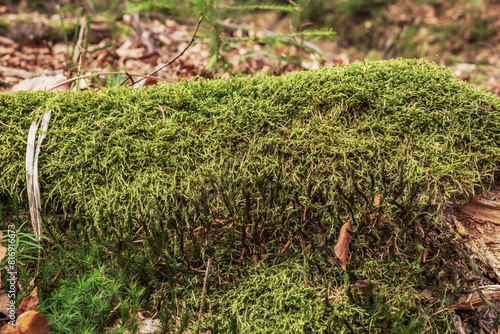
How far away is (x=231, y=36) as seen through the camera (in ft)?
16.4

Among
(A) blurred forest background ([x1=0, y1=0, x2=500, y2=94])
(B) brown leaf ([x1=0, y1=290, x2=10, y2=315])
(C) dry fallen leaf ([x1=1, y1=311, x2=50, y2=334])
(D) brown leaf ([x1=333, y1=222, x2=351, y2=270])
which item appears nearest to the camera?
(C) dry fallen leaf ([x1=1, y1=311, x2=50, y2=334])

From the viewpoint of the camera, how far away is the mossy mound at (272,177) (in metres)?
1.82

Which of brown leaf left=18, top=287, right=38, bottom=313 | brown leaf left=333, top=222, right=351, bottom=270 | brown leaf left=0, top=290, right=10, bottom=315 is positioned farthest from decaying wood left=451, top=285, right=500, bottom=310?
brown leaf left=0, top=290, right=10, bottom=315

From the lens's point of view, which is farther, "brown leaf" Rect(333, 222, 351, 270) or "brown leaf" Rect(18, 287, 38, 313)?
"brown leaf" Rect(333, 222, 351, 270)

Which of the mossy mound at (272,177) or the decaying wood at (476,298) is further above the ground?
the mossy mound at (272,177)

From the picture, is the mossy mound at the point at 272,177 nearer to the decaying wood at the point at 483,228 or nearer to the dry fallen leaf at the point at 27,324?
the decaying wood at the point at 483,228

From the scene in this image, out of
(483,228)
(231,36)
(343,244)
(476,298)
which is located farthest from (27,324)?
(231,36)

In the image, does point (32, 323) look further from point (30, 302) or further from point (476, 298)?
point (476, 298)

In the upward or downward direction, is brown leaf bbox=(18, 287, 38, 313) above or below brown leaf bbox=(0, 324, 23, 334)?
below

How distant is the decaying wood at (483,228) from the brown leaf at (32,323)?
87.9 inches

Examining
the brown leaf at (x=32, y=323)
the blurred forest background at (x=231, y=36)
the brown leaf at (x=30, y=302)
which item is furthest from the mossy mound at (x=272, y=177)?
the blurred forest background at (x=231, y=36)

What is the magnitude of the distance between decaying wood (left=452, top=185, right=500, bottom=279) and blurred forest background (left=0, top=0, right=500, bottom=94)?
1.03 meters

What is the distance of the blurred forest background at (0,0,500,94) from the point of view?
331cm

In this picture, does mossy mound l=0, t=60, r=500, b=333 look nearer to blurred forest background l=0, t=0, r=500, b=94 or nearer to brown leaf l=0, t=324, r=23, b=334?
brown leaf l=0, t=324, r=23, b=334
